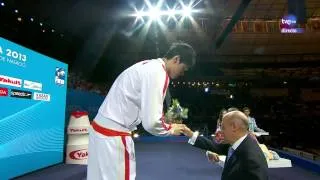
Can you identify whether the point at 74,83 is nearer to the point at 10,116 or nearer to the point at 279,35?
the point at 10,116

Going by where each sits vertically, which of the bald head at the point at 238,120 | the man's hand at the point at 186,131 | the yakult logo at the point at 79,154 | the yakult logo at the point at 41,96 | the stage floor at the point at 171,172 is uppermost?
the yakult logo at the point at 41,96

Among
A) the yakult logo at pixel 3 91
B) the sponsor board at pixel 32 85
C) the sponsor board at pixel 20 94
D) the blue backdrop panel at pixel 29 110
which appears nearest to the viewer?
the yakult logo at pixel 3 91

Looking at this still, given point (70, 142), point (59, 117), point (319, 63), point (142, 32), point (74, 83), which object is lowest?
point (70, 142)

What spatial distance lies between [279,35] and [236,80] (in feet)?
9.72

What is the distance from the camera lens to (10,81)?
4180 millimetres

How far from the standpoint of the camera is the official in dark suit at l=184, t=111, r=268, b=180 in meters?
1.91

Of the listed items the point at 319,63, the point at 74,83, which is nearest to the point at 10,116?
the point at 74,83

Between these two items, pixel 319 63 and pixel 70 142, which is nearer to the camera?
pixel 70 142

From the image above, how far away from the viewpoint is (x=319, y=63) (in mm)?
17812

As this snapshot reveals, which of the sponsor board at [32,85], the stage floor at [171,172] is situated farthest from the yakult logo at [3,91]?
the stage floor at [171,172]

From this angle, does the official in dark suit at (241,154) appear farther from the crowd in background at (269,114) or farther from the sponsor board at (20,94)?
the crowd in background at (269,114)

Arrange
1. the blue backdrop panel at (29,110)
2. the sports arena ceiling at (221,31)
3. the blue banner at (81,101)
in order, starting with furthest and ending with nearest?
the sports arena ceiling at (221,31) → the blue banner at (81,101) → the blue backdrop panel at (29,110)

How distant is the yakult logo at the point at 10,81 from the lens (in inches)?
158

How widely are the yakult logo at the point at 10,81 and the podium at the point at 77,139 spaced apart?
4.72 feet
